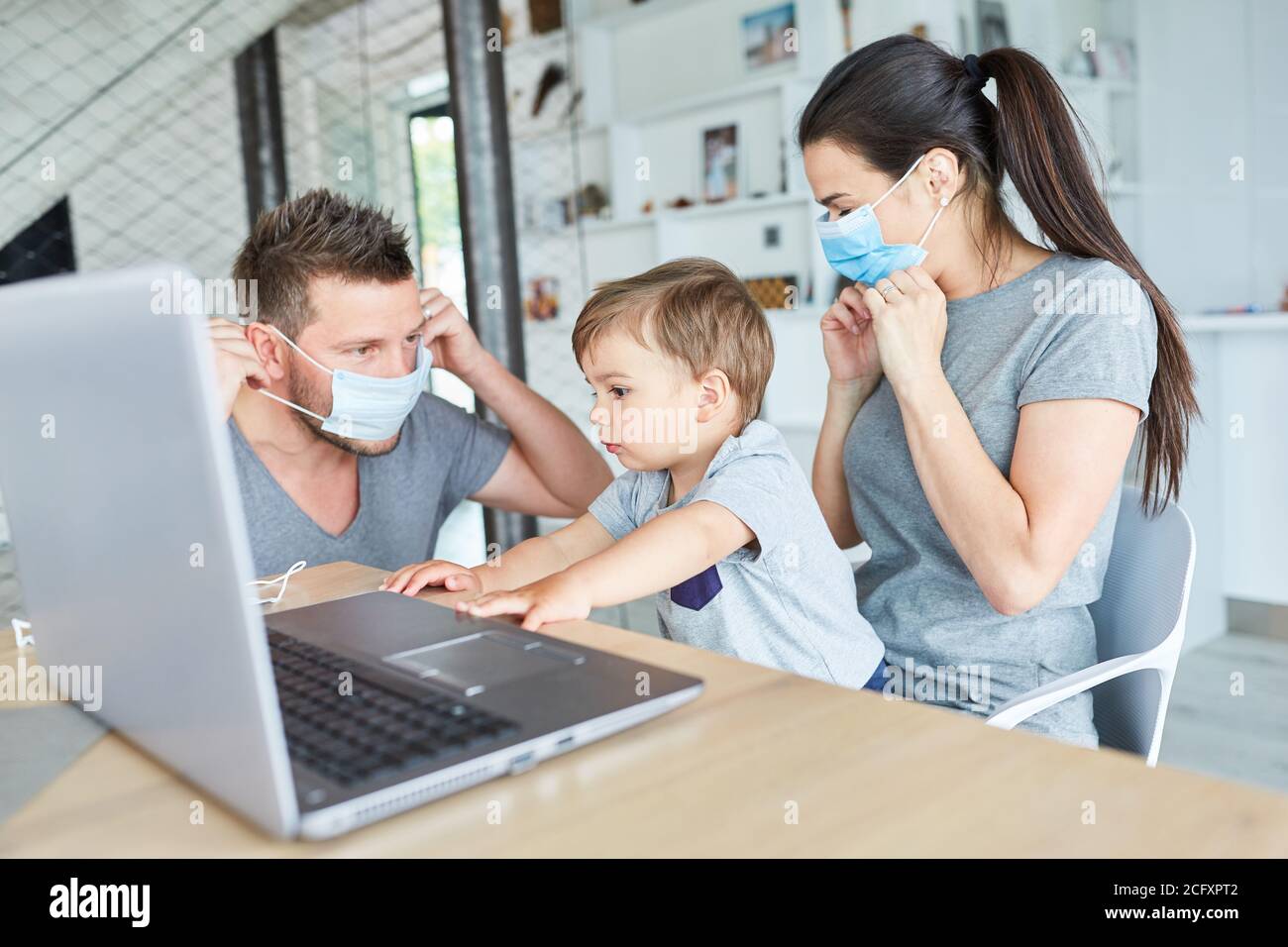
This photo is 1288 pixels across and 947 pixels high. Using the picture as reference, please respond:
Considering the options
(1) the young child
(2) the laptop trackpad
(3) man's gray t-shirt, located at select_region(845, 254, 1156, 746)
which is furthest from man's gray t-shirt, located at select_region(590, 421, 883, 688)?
(2) the laptop trackpad

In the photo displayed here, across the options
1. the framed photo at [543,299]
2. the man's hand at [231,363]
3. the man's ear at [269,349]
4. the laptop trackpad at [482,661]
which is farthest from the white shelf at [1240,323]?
the framed photo at [543,299]

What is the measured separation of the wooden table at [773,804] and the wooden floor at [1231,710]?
4.59 feet

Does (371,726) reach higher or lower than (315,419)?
lower

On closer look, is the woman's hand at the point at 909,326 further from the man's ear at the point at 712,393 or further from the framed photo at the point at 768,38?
the framed photo at the point at 768,38

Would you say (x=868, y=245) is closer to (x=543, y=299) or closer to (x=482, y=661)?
(x=482, y=661)

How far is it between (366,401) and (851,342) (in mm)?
604

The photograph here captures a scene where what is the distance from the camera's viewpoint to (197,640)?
0.52 m

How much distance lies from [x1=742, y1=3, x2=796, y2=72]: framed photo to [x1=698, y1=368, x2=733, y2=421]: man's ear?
2.98 m

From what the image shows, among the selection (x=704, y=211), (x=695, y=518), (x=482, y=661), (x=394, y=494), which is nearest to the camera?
(x=482, y=661)

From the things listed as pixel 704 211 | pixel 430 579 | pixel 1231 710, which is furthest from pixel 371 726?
pixel 704 211

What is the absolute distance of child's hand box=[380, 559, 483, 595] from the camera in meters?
1.02

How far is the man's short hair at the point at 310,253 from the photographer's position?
4.66 ft

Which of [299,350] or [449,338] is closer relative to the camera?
[299,350]
